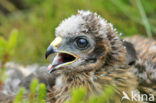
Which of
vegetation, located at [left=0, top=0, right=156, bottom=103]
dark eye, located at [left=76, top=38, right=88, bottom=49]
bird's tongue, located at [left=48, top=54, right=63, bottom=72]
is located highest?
vegetation, located at [left=0, top=0, right=156, bottom=103]

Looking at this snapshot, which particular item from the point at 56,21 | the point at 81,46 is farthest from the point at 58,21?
the point at 81,46

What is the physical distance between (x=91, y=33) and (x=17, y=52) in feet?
9.16

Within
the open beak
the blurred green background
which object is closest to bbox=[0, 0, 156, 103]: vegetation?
the blurred green background

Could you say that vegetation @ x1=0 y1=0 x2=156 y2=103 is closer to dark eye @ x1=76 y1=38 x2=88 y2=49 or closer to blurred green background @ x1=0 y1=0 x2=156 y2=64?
blurred green background @ x1=0 y1=0 x2=156 y2=64

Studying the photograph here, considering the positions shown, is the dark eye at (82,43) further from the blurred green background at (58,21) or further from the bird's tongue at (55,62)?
the blurred green background at (58,21)

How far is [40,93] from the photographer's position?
1836mm

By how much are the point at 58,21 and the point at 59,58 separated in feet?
7.76

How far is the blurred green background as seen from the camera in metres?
4.34

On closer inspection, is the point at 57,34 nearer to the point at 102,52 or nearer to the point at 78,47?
the point at 78,47

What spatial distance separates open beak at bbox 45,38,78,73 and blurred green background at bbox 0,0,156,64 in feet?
5.12

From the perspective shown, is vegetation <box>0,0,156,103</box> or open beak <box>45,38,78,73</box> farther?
vegetation <box>0,0,156,103</box>

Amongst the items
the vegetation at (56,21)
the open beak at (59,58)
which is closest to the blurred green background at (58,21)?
the vegetation at (56,21)

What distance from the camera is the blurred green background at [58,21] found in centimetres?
434

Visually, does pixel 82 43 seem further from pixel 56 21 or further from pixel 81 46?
pixel 56 21
